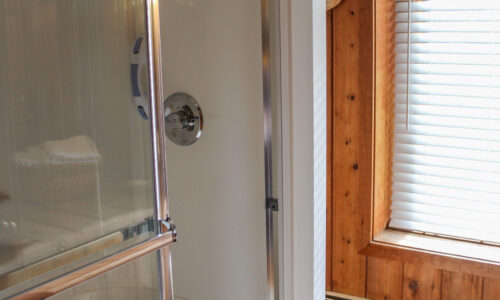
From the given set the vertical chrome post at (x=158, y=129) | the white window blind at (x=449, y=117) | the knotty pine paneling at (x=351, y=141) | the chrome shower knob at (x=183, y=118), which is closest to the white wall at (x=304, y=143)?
the chrome shower knob at (x=183, y=118)

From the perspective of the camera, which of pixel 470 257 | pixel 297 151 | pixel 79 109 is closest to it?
pixel 79 109

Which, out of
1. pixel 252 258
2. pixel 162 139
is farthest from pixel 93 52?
pixel 252 258

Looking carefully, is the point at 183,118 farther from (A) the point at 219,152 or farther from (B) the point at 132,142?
(B) the point at 132,142

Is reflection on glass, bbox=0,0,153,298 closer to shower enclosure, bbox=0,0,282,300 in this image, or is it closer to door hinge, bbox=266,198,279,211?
shower enclosure, bbox=0,0,282,300

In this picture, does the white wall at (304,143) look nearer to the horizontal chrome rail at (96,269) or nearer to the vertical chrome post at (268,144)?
the vertical chrome post at (268,144)

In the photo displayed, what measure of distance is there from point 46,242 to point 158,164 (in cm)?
28

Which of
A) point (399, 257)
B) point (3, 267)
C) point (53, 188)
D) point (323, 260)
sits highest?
point (53, 188)

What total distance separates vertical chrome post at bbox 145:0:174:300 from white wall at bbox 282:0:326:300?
449 millimetres

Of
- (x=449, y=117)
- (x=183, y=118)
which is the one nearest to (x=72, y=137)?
Result: (x=183, y=118)

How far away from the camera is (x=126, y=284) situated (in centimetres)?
106

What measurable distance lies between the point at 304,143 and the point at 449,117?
852 mm

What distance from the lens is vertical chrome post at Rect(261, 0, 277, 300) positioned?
1.42m

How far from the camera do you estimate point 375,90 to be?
6.57 feet

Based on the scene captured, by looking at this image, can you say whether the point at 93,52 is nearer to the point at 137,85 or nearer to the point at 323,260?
the point at 137,85
